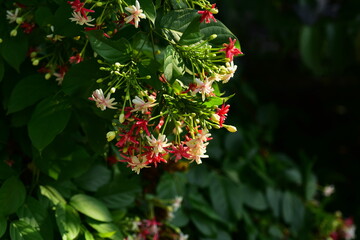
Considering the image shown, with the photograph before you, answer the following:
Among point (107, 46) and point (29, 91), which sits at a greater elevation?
point (107, 46)

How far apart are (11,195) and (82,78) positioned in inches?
11.4

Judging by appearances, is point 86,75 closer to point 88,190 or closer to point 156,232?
point 88,190

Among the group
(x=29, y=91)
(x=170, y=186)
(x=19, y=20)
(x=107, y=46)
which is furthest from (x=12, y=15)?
(x=170, y=186)

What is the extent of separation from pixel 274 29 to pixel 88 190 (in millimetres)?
1521

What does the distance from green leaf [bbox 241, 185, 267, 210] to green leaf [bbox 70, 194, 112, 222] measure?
2.48 ft

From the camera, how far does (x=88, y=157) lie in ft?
3.66

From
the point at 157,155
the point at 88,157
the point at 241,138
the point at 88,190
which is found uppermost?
the point at 157,155

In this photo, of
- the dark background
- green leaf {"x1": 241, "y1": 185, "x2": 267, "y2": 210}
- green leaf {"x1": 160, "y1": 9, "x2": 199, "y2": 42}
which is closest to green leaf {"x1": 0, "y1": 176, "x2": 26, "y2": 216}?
green leaf {"x1": 160, "y1": 9, "x2": 199, "y2": 42}

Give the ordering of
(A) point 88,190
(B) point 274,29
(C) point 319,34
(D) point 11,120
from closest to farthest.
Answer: (D) point 11,120, (A) point 88,190, (C) point 319,34, (B) point 274,29

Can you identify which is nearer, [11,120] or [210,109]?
[210,109]

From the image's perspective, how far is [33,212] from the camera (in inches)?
38.7

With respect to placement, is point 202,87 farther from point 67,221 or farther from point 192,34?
point 67,221

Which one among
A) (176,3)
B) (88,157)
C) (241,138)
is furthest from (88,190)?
(241,138)

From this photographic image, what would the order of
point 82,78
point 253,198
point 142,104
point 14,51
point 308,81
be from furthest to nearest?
point 308,81 < point 253,198 < point 14,51 < point 82,78 < point 142,104
